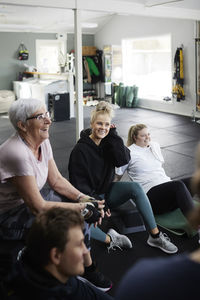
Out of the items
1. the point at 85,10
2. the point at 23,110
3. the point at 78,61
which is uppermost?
the point at 85,10

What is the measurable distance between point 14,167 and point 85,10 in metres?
4.28

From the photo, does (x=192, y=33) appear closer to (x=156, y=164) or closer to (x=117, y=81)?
(x=117, y=81)

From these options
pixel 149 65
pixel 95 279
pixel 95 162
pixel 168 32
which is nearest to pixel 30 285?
pixel 95 279

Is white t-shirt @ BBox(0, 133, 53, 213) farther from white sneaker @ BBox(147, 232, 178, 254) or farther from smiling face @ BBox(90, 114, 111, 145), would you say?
white sneaker @ BBox(147, 232, 178, 254)

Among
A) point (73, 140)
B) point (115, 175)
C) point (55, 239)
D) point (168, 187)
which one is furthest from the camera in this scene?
point (73, 140)

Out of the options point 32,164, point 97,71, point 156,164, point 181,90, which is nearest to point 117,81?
point 97,71

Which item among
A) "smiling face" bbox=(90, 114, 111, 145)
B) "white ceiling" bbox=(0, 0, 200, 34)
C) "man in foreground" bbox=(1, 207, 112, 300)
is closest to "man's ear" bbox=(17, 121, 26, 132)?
"smiling face" bbox=(90, 114, 111, 145)

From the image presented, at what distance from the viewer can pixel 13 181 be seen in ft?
6.37

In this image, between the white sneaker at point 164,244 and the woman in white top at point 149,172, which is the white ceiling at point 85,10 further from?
the white sneaker at point 164,244

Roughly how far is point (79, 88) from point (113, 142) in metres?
3.08

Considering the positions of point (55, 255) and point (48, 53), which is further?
point (48, 53)

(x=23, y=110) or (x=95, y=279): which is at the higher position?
(x=23, y=110)

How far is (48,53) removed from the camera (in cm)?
1255

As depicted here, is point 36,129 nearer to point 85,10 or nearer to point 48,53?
point 85,10
